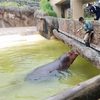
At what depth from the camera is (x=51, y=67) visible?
6.22m

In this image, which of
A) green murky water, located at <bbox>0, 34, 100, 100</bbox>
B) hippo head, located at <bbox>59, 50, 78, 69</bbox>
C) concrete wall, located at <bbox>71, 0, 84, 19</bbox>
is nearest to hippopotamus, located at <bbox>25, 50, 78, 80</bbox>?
hippo head, located at <bbox>59, 50, 78, 69</bbox>

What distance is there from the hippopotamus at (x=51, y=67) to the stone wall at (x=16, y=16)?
738 inches

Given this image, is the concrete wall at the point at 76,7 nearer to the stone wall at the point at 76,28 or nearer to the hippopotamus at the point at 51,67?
the stone wall at the point at 76,28

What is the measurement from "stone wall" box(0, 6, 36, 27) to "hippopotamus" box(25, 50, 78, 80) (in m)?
18.7

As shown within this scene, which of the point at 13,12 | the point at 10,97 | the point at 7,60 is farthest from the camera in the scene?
the point at 13,12

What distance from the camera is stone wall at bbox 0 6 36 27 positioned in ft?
78.6

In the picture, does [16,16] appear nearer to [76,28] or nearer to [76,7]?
[76,7]

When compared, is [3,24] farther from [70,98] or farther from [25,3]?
[70,98]

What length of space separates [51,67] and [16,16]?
765 inches

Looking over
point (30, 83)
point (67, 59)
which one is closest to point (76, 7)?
point (67, 59)

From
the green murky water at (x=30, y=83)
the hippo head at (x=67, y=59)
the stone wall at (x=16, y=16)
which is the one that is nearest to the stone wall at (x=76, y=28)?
the green murky water at (x=30, y=83)

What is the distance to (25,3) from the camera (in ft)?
89.9

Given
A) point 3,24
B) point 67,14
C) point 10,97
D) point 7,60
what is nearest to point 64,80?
point 10,97

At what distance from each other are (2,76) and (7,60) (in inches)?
96.7
